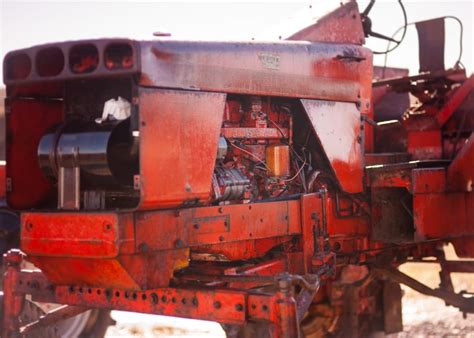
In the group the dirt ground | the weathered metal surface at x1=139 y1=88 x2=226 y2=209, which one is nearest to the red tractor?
the weathered metal surface at x1=139 y1=88 x2=226 y2=209

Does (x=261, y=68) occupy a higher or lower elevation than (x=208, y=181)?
higher

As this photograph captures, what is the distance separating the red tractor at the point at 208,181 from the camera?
3934mm

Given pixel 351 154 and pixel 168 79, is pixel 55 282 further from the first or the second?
pixel 351 154

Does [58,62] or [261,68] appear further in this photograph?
[261,68]

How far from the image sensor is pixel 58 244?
13.3 ft

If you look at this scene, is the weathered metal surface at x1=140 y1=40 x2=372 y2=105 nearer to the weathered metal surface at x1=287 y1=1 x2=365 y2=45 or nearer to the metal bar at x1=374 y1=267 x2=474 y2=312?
the weathered metal surface at x1=287 y1=1 x2=365 y2=45

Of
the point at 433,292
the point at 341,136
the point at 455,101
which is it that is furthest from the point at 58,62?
the point at 455,101

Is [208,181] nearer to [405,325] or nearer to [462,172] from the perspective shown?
[462,172]

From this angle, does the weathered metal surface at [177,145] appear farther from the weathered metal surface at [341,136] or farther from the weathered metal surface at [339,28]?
the weathered metal surface at [339,28]

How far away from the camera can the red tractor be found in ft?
12.9

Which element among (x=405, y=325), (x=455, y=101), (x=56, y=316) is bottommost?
(x=405, y=325)

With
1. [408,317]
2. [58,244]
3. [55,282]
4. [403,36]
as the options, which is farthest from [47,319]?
[408,317]

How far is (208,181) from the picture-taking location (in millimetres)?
4195

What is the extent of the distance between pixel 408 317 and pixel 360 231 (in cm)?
289
